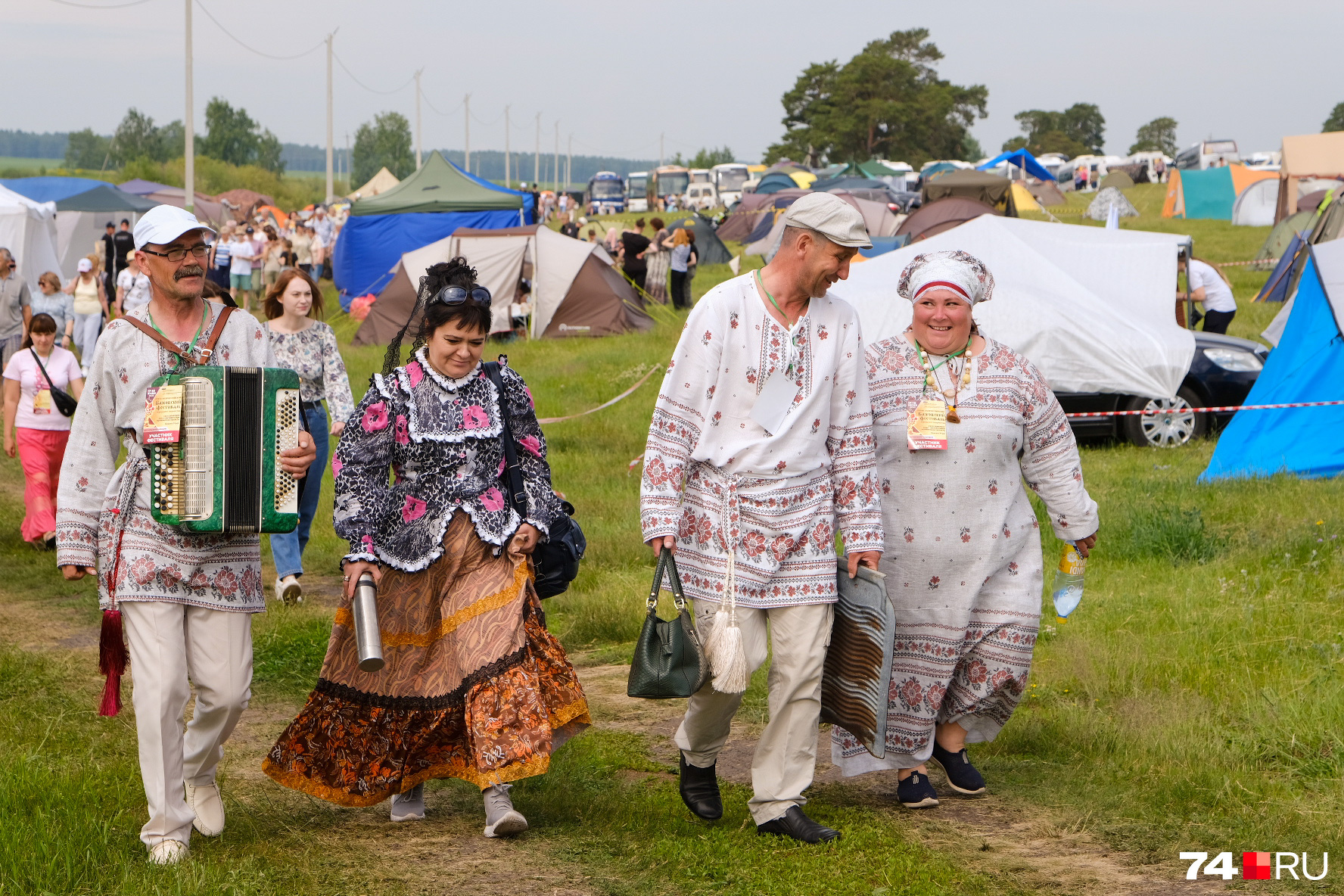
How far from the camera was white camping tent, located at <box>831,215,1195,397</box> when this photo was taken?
12055 mm

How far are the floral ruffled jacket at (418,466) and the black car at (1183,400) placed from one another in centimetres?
867

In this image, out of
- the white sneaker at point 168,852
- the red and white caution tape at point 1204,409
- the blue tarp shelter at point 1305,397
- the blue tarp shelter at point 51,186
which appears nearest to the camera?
the white sneaker at point 168,852

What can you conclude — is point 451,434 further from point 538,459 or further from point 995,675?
point 995,675

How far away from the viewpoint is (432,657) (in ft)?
15.5

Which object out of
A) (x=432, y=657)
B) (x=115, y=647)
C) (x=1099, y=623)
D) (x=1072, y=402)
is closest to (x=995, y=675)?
(x=432, y=657)

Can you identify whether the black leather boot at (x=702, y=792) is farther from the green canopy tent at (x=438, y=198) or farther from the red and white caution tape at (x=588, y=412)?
the green canopy tent at (x=438, y=198)

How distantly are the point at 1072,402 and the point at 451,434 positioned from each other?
354 inches

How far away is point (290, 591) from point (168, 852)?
13.4 feet

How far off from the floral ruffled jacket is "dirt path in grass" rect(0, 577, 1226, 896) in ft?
3.06

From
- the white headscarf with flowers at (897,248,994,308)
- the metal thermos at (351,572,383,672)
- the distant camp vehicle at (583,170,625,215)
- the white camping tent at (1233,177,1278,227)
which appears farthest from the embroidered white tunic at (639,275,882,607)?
the distant camp vehicle at (583,170,625,215)

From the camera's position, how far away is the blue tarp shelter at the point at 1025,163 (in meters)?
46.0

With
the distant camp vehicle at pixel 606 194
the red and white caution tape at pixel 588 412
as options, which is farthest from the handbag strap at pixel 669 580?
the distant camp vehicle at pixel 606 194

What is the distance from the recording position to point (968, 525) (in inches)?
189

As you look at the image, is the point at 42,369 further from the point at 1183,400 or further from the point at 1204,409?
the point at 1183,400
